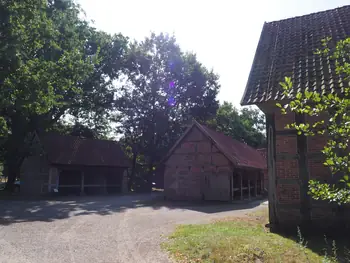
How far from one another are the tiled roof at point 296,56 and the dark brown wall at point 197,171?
35.9 feet

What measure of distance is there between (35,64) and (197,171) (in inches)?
545

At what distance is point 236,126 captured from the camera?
168ft

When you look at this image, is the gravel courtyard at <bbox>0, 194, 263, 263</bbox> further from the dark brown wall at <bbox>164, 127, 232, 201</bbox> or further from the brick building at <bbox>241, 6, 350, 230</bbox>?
the dark brown wall at <bbox>164, 127, 232, 201</bbox>

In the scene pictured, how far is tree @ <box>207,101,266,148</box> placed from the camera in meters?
50.1

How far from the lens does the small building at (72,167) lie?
26438mm

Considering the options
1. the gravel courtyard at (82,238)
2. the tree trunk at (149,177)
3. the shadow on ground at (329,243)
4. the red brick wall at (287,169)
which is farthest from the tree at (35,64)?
the shadow on ground at (329,243)

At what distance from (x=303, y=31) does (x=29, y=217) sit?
14883mm

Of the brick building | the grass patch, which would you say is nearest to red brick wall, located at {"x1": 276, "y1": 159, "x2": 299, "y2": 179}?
the brick building

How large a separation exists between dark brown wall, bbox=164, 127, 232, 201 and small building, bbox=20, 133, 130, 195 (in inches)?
364

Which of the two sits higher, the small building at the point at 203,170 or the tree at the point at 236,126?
the tree at the point at 236,126

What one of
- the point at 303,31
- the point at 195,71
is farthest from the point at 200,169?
the point at 195,71

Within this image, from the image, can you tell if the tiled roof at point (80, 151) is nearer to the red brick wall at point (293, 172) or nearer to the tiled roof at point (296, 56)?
the tiled roof at point (296, 56)

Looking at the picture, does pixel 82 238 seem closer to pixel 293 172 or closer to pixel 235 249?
pixel 235 249

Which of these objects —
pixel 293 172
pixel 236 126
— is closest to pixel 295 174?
pixel 293 172
